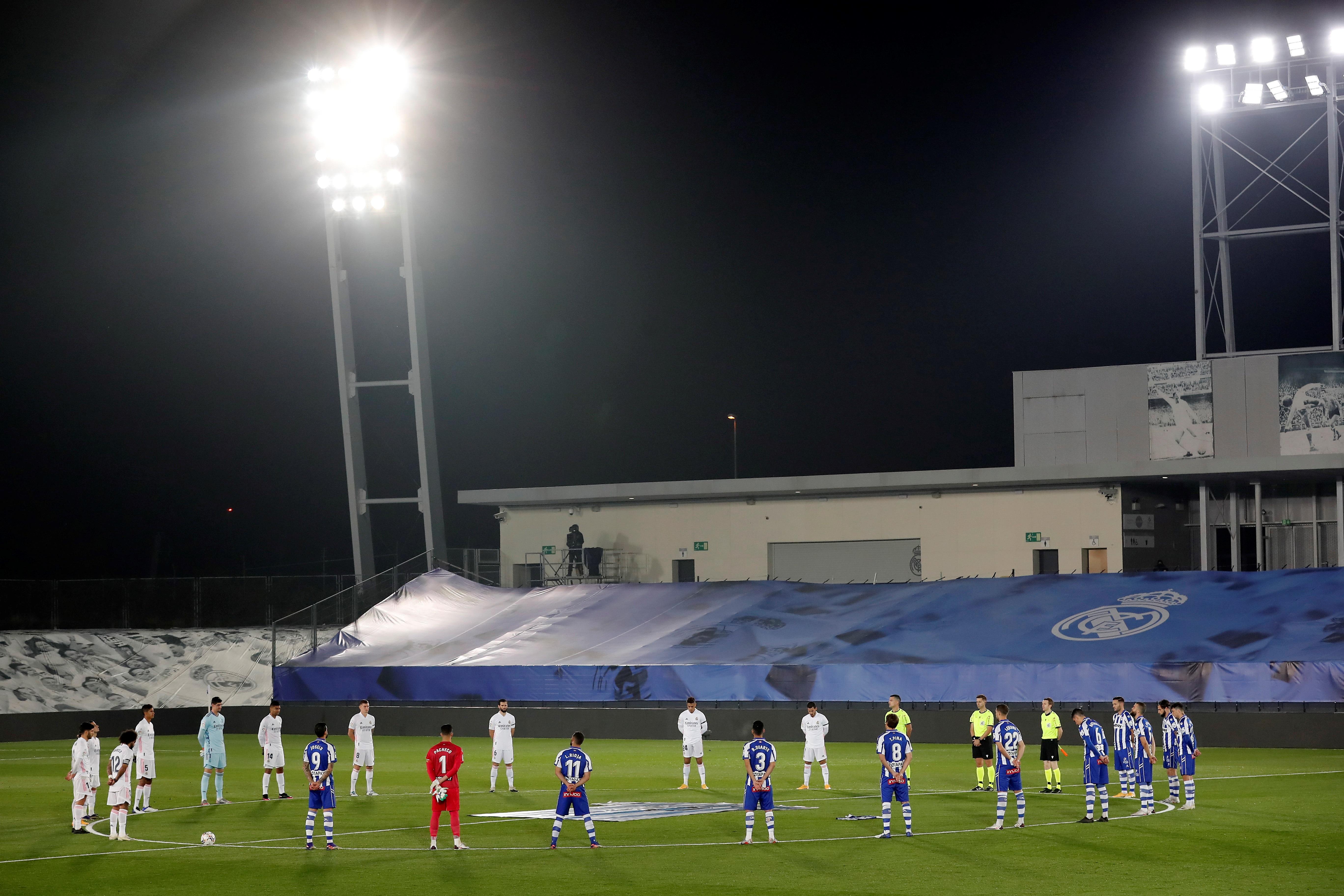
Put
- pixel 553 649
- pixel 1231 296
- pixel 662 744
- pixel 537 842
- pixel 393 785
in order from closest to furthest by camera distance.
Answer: pixel 537 842, pixel 393 785, pixel 662 744, pixel 553 649, pixel 1231 296

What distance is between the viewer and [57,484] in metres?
76.4

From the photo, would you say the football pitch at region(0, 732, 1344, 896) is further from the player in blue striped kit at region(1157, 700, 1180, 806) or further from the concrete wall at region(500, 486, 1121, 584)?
the concrete wall at region(500, 486, 1121, 584)

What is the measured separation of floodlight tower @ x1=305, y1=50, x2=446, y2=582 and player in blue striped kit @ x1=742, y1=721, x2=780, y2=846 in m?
36.6

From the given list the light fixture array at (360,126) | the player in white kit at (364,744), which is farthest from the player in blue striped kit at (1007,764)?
the light fixture array at (360,126)

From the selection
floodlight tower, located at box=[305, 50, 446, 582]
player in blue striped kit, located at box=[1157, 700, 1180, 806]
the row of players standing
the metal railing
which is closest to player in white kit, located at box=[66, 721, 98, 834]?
the row of players standing

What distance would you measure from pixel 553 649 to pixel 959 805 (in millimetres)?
25632

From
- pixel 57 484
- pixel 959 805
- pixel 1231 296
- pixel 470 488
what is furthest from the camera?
pixel 470 488

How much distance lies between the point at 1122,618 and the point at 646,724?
14.7 meters

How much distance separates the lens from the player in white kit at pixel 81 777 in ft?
76.2

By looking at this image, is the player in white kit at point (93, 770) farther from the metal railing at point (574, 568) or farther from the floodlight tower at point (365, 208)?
the metal railing at point (574, 568)

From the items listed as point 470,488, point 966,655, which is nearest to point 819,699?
point 966,655

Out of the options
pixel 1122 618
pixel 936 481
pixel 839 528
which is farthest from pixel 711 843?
pixel 839 528

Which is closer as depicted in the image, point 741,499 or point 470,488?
point 741,499

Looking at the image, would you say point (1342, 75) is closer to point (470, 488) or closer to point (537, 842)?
point (537, 842)
